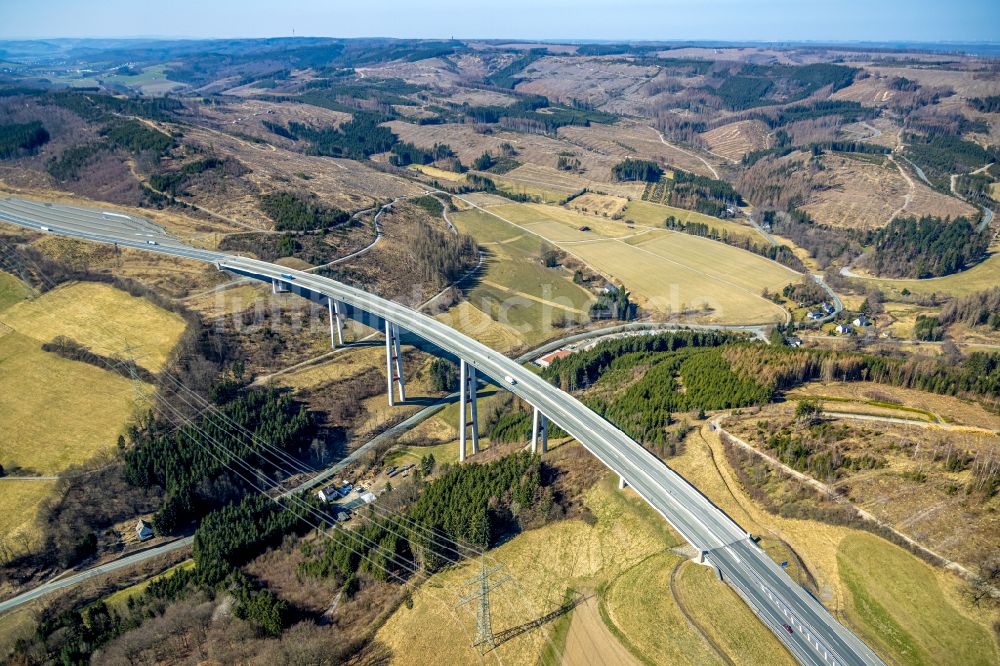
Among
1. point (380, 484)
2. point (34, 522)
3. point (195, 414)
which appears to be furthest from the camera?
point (195, 414)

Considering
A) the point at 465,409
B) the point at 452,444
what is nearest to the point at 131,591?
the point at 452,444

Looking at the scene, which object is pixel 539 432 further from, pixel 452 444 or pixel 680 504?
pixel 680 504

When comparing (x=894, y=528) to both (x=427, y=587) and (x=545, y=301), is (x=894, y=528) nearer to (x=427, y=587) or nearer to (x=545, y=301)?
(x=427, y=587)

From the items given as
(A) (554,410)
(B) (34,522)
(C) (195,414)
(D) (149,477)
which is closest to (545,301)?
(A) (554,410)

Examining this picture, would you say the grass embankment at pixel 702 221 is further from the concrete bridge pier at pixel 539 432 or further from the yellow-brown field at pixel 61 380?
the yellow-brown field at pixel 61 380

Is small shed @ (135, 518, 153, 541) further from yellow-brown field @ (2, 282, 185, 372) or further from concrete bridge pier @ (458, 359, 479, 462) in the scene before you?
concrete bridge pier @ (458, 359, 479, 462)

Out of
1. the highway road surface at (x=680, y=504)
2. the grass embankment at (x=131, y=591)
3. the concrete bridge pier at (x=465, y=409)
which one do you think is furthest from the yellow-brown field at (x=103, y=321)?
the concrete bridge pier at (x=465, y=409)
